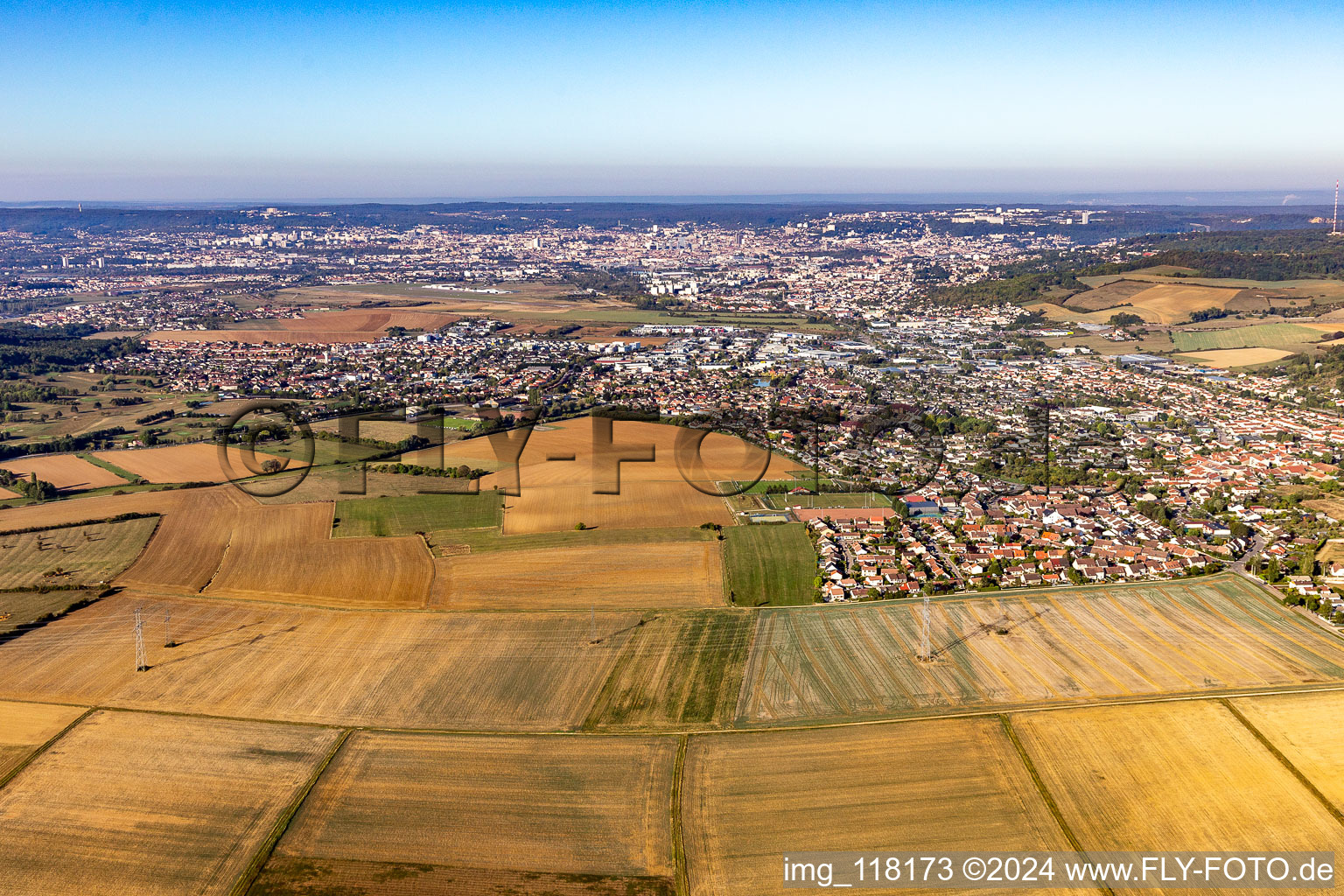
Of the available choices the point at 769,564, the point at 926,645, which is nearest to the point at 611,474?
the point at 769,564

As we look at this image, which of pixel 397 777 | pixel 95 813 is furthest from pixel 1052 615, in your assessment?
pixel 95 813

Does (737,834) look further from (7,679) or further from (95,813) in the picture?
(7,679)

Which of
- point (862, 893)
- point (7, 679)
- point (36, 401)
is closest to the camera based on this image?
point (862, 893)

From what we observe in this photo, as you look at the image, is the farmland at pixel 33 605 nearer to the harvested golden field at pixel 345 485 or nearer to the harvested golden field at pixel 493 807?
the harvested golden field at pixel 345 485

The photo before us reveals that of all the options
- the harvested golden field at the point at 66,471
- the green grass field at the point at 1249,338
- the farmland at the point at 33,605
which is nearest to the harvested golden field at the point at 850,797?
the farmland at the point at 33,605

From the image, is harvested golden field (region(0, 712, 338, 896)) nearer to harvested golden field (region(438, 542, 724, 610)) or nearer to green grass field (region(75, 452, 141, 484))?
harvested golden field (region(438, 542, 724, 610))

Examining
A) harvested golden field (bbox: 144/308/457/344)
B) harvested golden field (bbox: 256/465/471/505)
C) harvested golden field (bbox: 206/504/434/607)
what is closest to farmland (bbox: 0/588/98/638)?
harvested golden field (bbox: 206/504/434/607)
